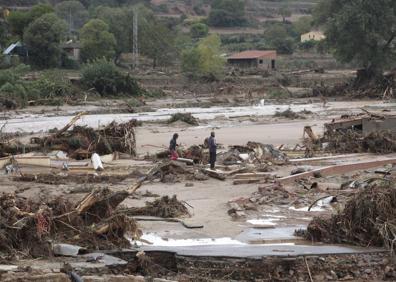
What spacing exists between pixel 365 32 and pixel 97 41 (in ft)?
90.5

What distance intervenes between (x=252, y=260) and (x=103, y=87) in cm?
4787

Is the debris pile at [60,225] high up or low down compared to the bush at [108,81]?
up

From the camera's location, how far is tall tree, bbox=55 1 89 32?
12895cm

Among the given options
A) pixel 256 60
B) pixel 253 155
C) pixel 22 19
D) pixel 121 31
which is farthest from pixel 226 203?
pixel 256 60

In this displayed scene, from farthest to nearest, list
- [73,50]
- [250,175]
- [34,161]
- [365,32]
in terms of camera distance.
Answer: [73,50], [365,32], [34,161], [250,175]

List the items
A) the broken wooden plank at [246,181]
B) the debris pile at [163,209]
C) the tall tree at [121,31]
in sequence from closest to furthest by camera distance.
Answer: the debris pile at [163,209]
the broken wooden plank at [246,181]
the tall tree at [121,31]

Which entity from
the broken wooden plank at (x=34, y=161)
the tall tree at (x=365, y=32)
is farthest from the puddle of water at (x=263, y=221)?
the tall tree at (x=365, y=32)

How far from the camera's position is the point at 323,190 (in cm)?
2111

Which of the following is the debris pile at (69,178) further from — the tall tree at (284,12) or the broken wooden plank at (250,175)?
the tall tree at (284,12)

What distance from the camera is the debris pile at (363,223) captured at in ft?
49.6

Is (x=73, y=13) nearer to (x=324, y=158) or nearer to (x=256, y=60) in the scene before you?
(x=256, y=60)

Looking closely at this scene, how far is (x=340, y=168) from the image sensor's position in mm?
24547

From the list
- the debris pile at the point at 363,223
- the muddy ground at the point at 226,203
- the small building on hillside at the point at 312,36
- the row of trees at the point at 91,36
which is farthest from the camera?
the small building on hillside at the point at 312,36

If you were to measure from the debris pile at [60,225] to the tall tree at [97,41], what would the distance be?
64.1 metres
